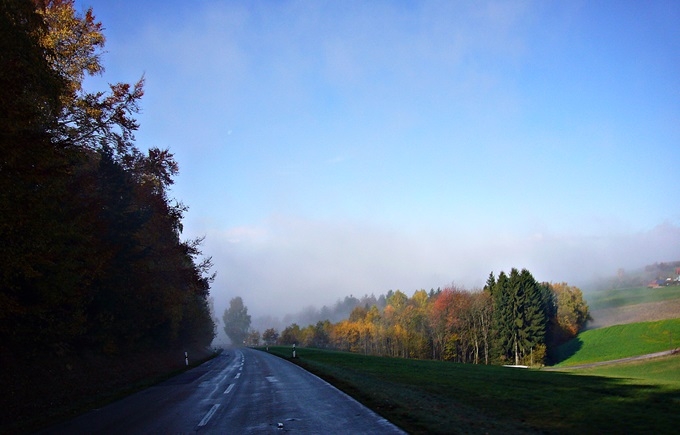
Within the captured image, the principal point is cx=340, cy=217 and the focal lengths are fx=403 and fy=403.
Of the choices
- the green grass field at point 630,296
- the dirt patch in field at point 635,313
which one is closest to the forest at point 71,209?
the dirt patch in field at point 635,313

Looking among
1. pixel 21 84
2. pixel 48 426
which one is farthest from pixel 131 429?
pixel 21 84

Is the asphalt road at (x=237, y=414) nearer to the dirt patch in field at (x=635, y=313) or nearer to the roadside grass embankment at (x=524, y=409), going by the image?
the roadside grass embankment at (x=524, y=409)

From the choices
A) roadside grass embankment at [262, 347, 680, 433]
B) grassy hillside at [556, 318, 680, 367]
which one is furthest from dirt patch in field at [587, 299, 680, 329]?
roadside grass embankment at [262, 347, 680, 433]

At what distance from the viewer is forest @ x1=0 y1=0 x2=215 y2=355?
11.3 meters

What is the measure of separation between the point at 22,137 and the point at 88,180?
8480 mm

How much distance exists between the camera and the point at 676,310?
8988cm

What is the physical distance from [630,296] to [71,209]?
528ft

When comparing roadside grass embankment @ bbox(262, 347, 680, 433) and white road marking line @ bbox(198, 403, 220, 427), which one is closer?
roadside grass embankment @ bbox(262, 347, 680, 433)

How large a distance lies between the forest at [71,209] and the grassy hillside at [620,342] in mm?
68422

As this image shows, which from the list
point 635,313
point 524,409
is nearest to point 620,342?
point 635,313

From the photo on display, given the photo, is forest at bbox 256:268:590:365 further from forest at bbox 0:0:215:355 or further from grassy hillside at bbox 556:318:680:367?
forest at bbox 0:0:215:355

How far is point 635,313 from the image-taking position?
340 ft

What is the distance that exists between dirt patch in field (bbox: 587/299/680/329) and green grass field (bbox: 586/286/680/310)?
347 inches

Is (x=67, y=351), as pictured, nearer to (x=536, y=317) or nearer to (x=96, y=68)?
(x=96, y=68)
